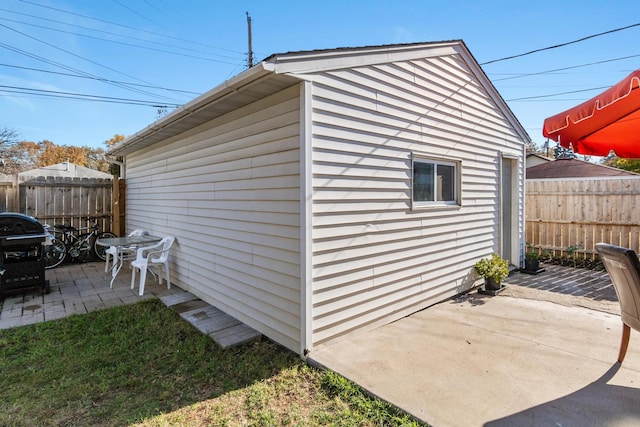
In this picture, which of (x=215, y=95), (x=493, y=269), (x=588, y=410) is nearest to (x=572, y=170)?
(x=493, y=269)

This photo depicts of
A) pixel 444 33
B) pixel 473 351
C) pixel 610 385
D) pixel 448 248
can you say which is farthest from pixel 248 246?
pixel 444 33

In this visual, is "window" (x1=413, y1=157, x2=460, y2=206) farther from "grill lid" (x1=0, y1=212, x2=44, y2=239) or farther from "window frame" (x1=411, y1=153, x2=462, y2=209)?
"grill lid" (x1=0, y1=212, x2=44, y2=239)

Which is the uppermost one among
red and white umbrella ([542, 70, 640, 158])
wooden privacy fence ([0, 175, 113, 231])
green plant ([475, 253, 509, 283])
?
red and white umbrella ([542, 70, 640, 158])

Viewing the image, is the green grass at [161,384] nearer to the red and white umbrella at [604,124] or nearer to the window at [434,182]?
the window at [434,182]

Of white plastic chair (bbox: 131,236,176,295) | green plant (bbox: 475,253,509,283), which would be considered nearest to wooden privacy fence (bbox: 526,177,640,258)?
green plant (bbox: 475,253,509,283)

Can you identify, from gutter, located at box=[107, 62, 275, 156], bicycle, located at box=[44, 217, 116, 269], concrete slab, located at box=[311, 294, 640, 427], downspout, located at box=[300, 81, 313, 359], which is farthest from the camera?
bicycle, located at box=[44, 217, 116, 269]

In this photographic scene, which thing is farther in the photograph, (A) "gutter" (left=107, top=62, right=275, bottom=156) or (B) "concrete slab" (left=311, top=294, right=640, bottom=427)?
(A) "gutter" (left=107, top=62, right=275, bottom=156)

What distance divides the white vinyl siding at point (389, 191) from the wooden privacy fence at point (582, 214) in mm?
3319

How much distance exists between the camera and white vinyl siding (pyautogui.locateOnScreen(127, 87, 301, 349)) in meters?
3.03

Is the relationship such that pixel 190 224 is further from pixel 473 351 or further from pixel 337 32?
pixel 337 32

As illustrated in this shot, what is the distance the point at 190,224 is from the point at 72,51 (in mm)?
12070

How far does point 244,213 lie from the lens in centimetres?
365

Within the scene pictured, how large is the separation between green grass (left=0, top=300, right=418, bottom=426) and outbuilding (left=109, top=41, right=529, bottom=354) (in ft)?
1.61

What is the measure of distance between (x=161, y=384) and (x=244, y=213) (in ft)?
5.90
